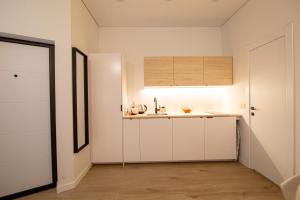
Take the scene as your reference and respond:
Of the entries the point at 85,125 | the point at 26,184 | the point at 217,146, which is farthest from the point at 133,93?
the point at 26,184

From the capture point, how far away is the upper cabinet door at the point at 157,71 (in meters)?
3.37

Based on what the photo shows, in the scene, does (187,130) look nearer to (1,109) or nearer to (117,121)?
(117,121)

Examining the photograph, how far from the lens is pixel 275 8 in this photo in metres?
2.27

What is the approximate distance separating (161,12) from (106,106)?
2.05m

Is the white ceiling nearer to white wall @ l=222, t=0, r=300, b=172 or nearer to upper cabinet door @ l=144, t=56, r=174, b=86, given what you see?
white wall @ l=222, t=0, r=300, b=172

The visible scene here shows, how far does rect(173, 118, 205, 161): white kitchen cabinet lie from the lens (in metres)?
3.14

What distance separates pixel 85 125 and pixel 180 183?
1762 millimetres

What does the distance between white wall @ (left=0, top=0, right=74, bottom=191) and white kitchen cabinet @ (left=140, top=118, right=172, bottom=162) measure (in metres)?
1.29

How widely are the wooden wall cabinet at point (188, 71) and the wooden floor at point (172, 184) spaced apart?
1.61 metres

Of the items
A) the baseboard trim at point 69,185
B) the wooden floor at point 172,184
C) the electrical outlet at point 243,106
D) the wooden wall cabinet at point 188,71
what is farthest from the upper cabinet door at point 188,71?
the baseboard trim at point 69,185

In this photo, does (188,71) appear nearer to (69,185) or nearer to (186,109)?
(186,109)

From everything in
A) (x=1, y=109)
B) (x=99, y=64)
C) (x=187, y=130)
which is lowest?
(x=187, y=130)

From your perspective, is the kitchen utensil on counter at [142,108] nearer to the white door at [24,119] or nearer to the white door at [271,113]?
the white door at [24,119]

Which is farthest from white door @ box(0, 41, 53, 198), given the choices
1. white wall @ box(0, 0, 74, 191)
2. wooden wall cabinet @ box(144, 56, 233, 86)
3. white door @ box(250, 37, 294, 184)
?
white door @ box(250, 37, 294, 184)
